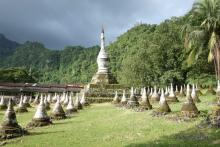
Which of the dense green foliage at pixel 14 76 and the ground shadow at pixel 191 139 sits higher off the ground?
the dense green foliage at pixel 14 76

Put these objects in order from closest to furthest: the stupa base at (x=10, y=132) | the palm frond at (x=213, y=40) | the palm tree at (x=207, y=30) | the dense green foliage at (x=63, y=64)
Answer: the stupa base at (x=10, y=132)
the palm frond at (x=213, y=40)
the palm tree at (x=207, y=30)
the dense green foliage at (x=63, y=64)

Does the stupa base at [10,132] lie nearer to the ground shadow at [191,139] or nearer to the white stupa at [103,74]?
the ground shadow at [191,139]

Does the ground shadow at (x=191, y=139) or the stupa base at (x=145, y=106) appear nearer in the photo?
the ground shadow at (x=191, y=139)

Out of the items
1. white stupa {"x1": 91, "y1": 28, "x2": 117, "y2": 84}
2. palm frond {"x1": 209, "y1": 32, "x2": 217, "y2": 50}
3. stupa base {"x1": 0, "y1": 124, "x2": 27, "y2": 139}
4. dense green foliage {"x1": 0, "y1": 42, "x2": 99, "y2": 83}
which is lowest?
stupa base {"x1": 0, "y1": 124, "x2": 27, "y2": 139}

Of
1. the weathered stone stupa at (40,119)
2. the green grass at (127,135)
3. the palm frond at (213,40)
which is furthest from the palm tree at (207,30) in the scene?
the weathered stone stupa at (40,119)

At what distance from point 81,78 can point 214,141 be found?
101 metres

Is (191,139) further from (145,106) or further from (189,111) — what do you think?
(145,106)

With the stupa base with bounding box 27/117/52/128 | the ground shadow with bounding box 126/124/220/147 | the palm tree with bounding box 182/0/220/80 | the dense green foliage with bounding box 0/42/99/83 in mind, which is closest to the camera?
the ground shadow with bounding box 126/124/220/147

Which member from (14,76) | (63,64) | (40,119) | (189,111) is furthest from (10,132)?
(63,64)

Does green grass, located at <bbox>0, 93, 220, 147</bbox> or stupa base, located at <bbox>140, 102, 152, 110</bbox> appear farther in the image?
stupa base, located at <bbox>140, 102, 152, 110</bbox>

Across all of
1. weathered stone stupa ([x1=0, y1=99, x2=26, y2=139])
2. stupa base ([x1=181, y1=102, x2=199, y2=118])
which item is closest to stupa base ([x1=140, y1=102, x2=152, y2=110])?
stupa base ([x1=181, y1=102, x2=199, y2=118])

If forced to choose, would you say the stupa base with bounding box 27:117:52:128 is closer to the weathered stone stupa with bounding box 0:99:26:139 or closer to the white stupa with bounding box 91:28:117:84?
the weathered stone stupa with bounding box 0:99:26:139

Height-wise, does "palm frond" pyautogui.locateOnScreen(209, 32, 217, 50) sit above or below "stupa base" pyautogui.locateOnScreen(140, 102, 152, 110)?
above

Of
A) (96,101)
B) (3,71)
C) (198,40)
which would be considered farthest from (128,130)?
(3,71)
